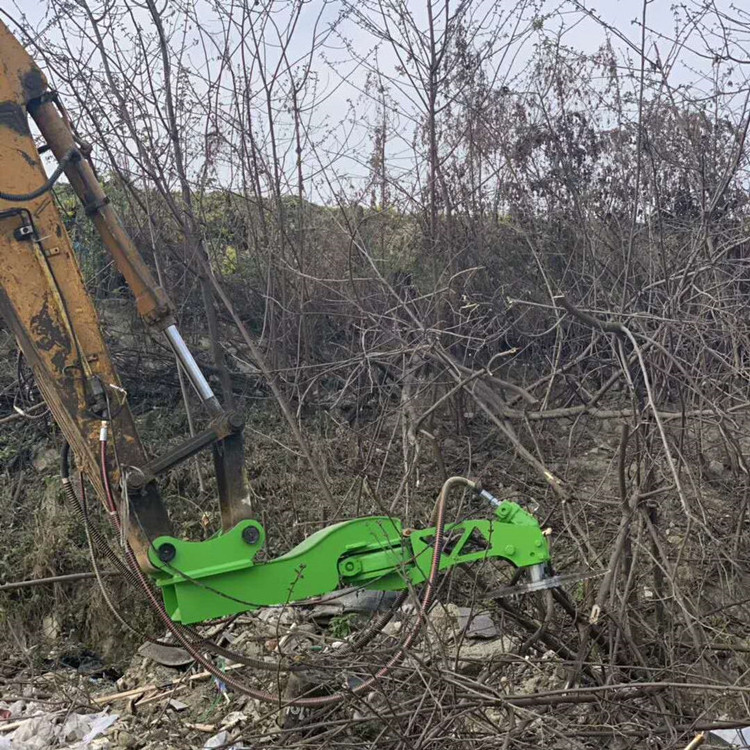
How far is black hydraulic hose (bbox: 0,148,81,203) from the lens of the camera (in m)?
4.02

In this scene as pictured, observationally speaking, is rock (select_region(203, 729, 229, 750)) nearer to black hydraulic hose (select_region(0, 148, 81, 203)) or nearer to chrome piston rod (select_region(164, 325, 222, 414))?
chrome piston rod (select_region(164, 325, 222, 414))

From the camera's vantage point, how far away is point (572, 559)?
598 centimetres

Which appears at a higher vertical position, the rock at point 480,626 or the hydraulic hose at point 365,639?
the hydraulic hose at point 365,639

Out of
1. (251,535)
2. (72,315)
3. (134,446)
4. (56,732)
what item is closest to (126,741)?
(56,732)

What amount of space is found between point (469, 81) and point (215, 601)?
17.3 ft

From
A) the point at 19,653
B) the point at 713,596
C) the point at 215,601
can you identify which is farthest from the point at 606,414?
the point at 19,653

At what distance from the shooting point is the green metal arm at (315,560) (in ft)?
13.0

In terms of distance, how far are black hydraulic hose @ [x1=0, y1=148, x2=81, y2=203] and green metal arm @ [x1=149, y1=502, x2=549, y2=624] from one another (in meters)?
1.57

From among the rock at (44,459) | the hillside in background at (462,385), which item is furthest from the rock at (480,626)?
the rock at (44,459)

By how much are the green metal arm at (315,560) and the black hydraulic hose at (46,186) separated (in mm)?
1567

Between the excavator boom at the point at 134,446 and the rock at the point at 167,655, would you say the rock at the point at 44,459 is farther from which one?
the excavator boom at the point at 134,446

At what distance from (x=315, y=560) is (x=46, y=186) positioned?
2.00 metres

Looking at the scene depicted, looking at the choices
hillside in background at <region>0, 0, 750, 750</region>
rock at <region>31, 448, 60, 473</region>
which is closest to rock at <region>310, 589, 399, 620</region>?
hillside in background at <region>0, 0, 750, 750</region>

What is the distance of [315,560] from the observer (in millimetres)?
4090
